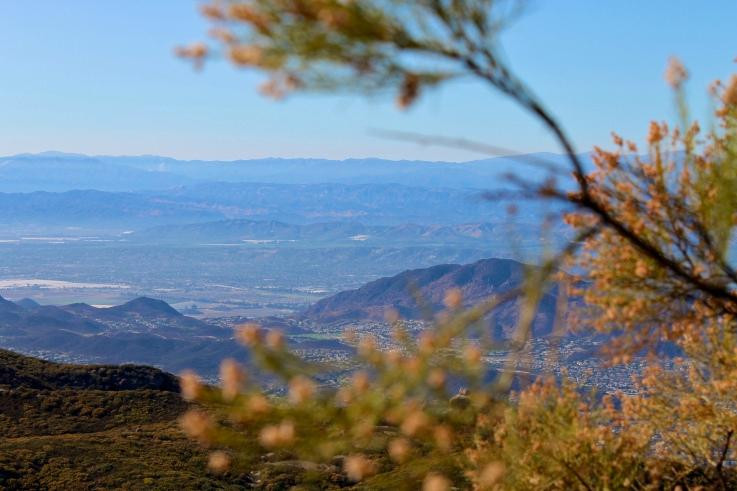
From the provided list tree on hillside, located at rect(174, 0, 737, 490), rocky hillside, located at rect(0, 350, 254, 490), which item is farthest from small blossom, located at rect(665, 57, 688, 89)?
rocky hillside, located at rect(0, 350, 254, 490)

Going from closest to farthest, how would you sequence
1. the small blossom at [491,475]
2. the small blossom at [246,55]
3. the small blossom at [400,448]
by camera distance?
the small blossom at [246,55] → the small blossom at [400,448] → the small blossom at [491,475]

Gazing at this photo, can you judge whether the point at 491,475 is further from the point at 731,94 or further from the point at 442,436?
the point at 731,94

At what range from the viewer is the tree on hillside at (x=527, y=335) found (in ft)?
11.6

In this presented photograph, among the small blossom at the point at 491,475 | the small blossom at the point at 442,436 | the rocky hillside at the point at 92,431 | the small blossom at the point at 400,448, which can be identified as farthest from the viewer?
the rocky hillside at the point at 92,431

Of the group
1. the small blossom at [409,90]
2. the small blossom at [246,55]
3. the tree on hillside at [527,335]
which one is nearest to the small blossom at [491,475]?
the tree on hillside at [527,335]

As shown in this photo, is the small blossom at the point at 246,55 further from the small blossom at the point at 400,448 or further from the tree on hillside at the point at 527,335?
the small blossom at the point at 400,448

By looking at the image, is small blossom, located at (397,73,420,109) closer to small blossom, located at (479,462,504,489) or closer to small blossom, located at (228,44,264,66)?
small blossom, located at (228,44,264,66)

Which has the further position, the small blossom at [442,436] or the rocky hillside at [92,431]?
the rocky hillside at [92,431]

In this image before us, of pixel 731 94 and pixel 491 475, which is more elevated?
pixel 731 94

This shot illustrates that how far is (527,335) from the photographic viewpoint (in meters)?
4.02

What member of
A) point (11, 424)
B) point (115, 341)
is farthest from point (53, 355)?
point (11, 424)

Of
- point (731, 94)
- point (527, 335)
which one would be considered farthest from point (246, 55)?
point (731, 94)

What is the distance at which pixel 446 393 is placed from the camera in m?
4.21

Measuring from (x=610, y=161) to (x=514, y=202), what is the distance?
49.3 inches
